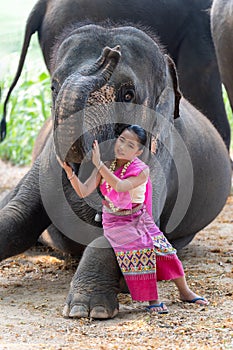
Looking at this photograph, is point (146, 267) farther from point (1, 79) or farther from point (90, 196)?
point (1, 79)

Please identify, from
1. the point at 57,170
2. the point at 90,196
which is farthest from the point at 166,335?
the point at 57,170

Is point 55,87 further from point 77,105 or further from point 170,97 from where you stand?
point 170,97

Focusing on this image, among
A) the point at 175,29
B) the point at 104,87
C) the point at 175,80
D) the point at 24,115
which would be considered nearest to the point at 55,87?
the point at 104,87

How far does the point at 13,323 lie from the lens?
9.01 feet

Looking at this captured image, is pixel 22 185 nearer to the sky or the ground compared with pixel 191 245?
nearer to the sky

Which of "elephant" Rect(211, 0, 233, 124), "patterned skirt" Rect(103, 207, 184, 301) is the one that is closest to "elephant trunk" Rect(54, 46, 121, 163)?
"patterned skirt" Rect(103, 207, 184, 301)

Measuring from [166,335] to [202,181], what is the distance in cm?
152

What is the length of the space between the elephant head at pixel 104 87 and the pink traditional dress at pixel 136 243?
19cm

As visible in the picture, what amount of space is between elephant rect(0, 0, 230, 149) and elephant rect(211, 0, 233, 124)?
0.39 m

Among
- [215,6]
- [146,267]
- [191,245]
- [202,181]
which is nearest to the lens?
[146,267]

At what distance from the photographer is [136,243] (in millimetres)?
2928

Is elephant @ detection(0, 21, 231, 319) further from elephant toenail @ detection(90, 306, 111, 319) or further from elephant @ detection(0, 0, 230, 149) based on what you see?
elephant @ detection(0, 0, 230, 149)

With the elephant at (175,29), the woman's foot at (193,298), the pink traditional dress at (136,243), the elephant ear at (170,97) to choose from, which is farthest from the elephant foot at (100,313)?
the elephant at (175,29)

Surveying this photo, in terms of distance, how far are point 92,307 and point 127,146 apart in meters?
0.54
